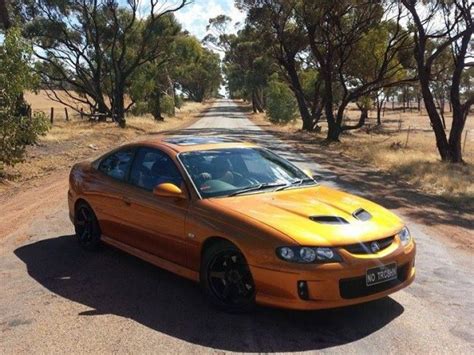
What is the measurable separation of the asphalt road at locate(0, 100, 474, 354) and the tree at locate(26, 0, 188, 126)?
104ft

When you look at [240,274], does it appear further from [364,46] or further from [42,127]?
[364,46]

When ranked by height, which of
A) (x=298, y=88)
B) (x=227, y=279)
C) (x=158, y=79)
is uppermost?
(x=158, y=79)

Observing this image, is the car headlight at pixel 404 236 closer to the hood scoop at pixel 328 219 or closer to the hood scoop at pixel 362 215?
the hood scoop at pixel 362 215

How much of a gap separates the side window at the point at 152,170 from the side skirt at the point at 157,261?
69cm

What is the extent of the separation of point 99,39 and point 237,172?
120 ft

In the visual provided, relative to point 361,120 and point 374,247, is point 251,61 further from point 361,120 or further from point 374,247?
point 374,247

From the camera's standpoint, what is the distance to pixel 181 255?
5.46m

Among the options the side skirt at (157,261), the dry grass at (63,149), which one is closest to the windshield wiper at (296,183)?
the side skirt at (157,261)

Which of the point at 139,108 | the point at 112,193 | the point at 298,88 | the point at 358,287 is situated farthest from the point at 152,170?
the point at 139,108

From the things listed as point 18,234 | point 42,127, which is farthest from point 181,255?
point 42,127

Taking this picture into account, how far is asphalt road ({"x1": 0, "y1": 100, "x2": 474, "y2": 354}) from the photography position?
173 inches

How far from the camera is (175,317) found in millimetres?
4953

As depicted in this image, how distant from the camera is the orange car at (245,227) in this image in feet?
14.9

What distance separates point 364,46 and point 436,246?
2875 cm
